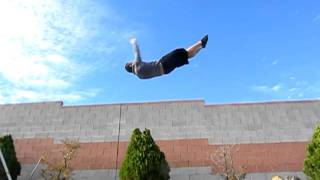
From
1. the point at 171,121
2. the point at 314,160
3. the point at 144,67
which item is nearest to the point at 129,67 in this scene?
the point at 144,67

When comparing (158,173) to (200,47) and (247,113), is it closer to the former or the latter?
(247,113)

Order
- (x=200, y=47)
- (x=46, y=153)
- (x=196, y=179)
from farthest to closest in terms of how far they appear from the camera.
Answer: (x=46, y=153)
(x=196, y=179)
(x=200, y=47)

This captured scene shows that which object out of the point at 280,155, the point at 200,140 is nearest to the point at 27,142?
the point at 200,140

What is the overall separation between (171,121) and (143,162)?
368cm

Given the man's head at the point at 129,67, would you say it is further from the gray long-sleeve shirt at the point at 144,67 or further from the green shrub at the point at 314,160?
the green shrub at the point at 314,160

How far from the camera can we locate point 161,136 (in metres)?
16.1

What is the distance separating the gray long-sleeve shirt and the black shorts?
0.25 ft

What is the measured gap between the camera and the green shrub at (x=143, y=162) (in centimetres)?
1296

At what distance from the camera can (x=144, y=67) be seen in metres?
6.72

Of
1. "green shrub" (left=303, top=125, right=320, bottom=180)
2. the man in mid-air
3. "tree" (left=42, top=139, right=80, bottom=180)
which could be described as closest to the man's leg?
the man in mid-air

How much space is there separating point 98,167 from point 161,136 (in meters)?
2.16

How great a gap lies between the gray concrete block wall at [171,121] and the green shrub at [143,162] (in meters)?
2.75

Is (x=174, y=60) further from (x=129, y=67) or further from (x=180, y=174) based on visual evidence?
(x=180, y=174)

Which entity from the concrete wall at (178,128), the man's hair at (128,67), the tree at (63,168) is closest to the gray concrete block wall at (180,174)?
the concrete wall at (178,128)
